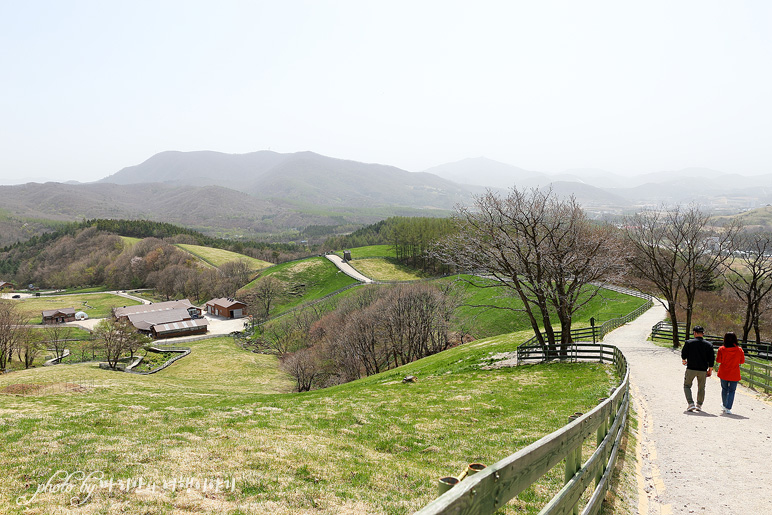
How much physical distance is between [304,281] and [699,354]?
110 m

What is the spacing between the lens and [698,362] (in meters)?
14.0

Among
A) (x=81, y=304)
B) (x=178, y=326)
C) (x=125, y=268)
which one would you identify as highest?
(x=125, y=268)

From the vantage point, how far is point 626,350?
30.6 meters

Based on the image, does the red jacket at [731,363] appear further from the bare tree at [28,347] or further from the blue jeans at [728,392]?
the bare tree at [28,347]

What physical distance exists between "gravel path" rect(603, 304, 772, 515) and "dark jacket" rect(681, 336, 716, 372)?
163 cm

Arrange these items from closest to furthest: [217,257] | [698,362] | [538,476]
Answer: [538,476], [698,362], [217,257]

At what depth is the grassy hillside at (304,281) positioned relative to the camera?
10800 cm

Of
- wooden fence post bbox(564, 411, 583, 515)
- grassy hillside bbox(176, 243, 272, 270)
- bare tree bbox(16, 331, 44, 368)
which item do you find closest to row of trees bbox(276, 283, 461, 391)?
bare tree bbox(16, 331, 44, 368)

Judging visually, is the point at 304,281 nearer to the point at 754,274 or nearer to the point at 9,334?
the point at 9,334

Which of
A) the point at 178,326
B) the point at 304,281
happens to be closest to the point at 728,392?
the point at 178,326

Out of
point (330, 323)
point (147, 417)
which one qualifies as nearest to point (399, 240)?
point (330, 323)

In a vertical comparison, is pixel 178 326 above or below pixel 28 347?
below

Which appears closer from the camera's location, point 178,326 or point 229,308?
point 178,326

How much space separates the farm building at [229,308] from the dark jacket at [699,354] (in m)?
111
